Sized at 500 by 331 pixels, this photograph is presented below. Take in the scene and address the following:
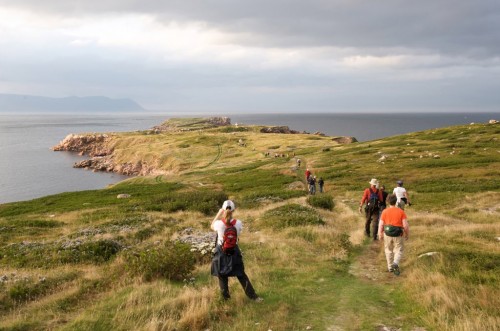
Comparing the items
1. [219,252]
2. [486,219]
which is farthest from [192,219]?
[486,219]

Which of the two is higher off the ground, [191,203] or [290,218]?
[290,218]

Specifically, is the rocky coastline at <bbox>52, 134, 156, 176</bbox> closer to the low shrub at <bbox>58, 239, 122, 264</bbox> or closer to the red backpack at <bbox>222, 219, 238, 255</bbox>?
the low shrub at <bbox>58, 239, 122, 264</bbox>

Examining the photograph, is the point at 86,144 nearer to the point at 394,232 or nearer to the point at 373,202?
the point at 373,202

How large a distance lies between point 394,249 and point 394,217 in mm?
1178

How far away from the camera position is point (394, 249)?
13.0 meters

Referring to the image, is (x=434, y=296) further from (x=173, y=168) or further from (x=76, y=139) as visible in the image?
(x=76, y=139)

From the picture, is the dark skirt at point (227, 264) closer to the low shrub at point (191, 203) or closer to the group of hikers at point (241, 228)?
the group of hikers at point (241, 228)

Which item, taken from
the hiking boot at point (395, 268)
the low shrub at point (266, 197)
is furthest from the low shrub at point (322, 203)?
the hiking boot at point (395, 268)

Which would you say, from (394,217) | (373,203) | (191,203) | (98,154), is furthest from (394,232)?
(98,154)

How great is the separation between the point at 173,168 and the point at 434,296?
87931 millimetres

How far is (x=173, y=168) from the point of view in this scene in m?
93.9

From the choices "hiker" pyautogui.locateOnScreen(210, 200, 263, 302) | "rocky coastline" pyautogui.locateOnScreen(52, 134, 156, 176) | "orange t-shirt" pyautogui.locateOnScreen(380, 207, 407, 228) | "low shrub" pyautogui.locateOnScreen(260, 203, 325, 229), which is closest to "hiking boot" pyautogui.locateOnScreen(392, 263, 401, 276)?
"orange t-shirt" pyautogui.locateOnScreen(380, 207, 407, 228)

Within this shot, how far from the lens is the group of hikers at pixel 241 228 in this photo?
10.0 metres

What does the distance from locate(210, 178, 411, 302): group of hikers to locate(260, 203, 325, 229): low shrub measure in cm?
373
